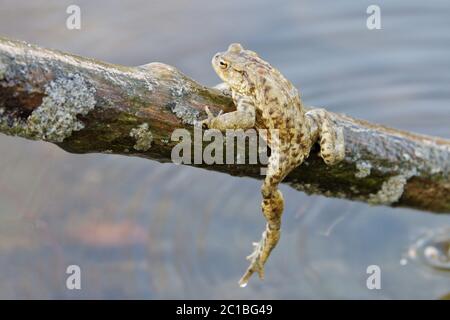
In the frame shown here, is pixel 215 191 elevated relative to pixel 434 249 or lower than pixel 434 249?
elevated

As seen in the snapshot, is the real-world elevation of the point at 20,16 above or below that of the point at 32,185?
above

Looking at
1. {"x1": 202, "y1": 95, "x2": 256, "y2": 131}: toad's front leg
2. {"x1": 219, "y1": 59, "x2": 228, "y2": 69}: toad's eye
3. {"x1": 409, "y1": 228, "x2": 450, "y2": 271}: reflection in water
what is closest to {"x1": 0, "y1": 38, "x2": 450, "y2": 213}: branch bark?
{"x1": 202, "y1": 95, "x2": 256, "y2": 131}: toad's front leg

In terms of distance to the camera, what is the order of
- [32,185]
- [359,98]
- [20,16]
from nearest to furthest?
[32,185] → [359,98] → [20,16]

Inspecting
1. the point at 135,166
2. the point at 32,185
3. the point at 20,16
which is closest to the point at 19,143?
the point at 32,185

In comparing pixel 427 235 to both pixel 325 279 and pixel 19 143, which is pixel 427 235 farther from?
pixel 19 143

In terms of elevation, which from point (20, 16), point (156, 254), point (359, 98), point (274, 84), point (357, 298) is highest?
point (20, 16)

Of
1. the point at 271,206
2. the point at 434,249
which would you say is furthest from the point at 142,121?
the point at 434,249

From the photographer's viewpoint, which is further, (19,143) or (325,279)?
(19,143)

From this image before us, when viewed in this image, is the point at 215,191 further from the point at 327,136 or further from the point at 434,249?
the point at 327,136
